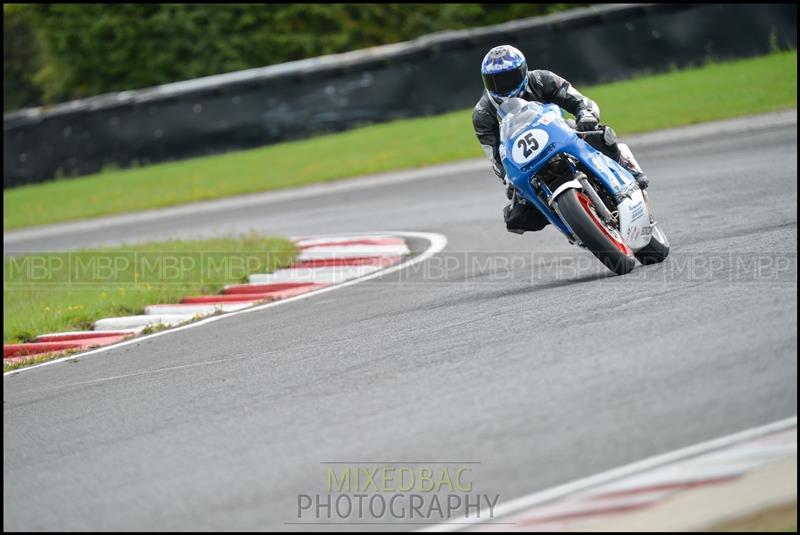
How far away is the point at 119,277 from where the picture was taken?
12.2 meters

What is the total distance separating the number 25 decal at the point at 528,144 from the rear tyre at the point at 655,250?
3.49ft

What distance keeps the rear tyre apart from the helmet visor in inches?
54.0

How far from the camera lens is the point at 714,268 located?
7113mm

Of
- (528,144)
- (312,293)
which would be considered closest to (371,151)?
(312,293)

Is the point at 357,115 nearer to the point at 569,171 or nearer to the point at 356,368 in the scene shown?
the point at 569,171

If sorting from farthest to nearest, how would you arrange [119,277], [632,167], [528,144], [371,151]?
[371,151]
[119,277]
[632,167]
[528,144]

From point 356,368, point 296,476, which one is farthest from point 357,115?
point 296,476

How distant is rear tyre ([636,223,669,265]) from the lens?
26.1 feet

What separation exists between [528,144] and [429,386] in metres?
2.61

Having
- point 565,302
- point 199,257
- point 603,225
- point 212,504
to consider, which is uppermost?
point 199,257

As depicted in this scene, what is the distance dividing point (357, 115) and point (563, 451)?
62.7 feet

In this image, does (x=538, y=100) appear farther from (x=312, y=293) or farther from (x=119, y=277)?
(x=119, y=277)

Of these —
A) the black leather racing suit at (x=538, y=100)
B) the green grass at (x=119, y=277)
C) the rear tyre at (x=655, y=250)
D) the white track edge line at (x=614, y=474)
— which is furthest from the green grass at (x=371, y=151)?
the white track edge line at (x=614, y=474)

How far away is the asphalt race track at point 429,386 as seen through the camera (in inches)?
173
